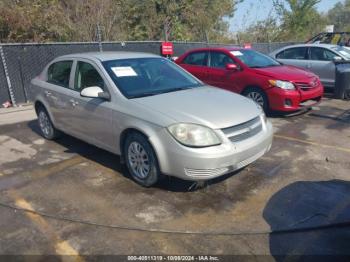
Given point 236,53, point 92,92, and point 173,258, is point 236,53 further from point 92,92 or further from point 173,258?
point 173,258

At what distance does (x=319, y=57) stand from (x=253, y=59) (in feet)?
11.3

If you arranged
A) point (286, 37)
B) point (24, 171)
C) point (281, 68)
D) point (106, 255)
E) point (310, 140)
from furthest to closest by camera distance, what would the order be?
point (286, 37)
point (281, 68)
point (310, 140)
point (24, 171)
point (106, 255)

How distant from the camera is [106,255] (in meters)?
3.09

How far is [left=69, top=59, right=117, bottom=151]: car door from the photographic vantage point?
4.61m

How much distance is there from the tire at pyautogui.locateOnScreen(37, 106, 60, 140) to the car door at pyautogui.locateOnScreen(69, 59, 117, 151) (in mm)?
1026

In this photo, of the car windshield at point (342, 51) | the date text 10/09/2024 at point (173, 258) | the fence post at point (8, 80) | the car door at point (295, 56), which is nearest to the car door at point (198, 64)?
the car door at point (295, 56)

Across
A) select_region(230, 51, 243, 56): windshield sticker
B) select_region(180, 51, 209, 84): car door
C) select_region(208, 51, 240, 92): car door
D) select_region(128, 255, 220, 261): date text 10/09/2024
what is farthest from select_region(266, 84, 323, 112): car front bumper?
select_region(128, 255, 220, 261): date text 10/09/2024

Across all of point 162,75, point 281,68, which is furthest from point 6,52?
point 281,68

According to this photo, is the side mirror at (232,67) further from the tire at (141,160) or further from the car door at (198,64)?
the tire at (141,160)

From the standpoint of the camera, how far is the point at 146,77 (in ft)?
16.0

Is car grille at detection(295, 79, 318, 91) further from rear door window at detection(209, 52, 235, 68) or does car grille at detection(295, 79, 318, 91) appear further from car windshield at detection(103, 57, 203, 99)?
car windshield at detection(103, 57, 203, 99)

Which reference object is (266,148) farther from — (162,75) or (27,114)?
(27,114)

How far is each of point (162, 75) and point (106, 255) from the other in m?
2.83

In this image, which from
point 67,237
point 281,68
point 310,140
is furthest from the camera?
point 281,68
